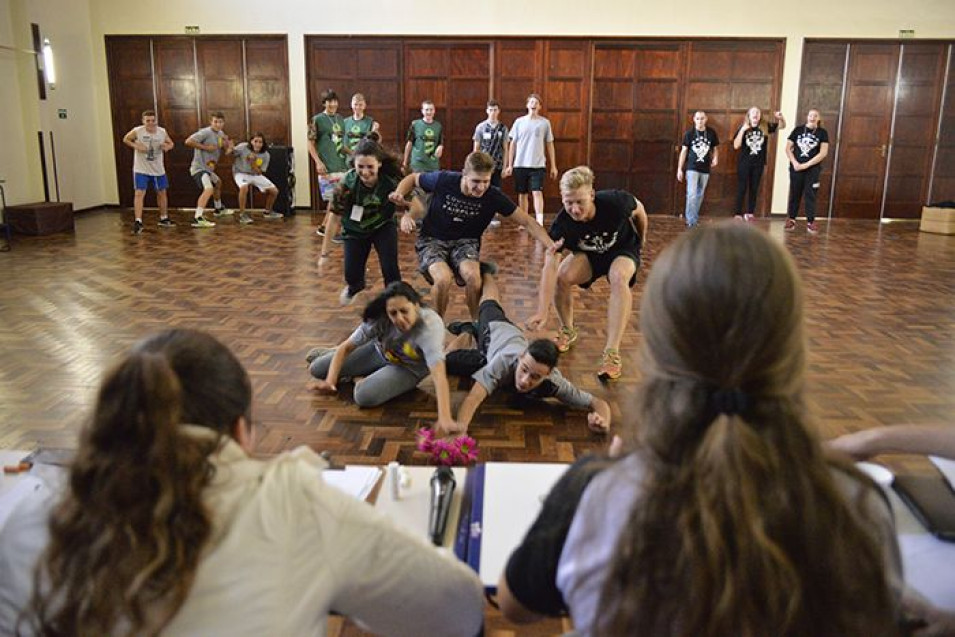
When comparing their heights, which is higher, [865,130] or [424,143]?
[865,130]

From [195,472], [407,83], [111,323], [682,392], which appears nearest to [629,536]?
[682,392]

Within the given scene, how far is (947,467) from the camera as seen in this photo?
5.68ft

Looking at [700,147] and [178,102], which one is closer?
[700,147]

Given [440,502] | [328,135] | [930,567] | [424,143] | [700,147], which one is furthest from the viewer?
[700,147]

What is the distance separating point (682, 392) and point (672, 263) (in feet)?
0.55

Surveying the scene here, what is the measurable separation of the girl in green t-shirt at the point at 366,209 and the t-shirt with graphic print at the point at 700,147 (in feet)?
22.2

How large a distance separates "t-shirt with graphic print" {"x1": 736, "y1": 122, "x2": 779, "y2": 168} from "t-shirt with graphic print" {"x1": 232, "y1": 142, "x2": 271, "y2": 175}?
7081 millimetres

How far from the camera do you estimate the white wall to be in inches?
474

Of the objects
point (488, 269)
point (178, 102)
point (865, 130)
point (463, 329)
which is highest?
point (178, 102)

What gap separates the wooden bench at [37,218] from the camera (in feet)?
32.3

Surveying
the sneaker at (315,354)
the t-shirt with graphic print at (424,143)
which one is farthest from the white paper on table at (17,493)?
the t-shirt with graphic print at (424,143)

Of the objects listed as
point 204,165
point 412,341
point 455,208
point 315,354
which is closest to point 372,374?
point 412,341

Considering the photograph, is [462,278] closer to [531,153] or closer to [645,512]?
[645,512]

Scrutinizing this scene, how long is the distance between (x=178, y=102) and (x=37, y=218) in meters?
3.68
